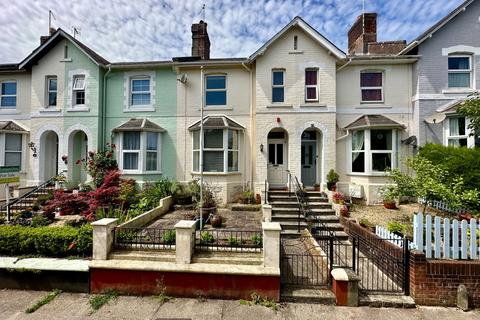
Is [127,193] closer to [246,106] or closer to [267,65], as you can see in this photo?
[246,106]

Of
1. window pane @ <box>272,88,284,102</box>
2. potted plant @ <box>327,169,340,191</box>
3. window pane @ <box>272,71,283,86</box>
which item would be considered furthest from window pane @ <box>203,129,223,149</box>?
potted plant @ <box>327,169,340,191</box>

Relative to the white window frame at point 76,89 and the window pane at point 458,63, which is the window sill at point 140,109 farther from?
the window pane at point 458,63

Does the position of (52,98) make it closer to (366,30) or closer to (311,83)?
(311,83)

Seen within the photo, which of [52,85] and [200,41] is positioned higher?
[200,41]

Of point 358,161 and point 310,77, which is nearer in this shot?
point 358,161

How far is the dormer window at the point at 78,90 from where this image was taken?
12.7 m

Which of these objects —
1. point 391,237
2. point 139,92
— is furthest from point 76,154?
point 391,237

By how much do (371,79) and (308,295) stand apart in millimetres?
11636

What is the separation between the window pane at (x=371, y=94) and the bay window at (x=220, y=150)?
286 inches

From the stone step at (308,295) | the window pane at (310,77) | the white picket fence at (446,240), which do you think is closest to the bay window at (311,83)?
the window pane at (310,77)

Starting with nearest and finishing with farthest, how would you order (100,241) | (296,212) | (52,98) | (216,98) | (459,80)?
(100,241)
(296,212)
(459,80)
(216,98)
(52,98)

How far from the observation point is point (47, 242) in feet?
19.1

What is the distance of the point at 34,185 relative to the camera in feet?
41.0

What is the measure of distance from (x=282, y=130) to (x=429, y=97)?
747cm
